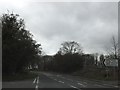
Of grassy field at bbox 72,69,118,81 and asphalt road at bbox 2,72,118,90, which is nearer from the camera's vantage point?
asphalt road at bbox 2,72,118,90

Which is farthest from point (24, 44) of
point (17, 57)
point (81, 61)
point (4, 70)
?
point (81, 61)

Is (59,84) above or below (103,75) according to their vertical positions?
above

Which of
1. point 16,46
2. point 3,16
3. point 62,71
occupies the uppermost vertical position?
point 3,16

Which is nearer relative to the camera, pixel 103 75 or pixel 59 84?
pixel 59 84

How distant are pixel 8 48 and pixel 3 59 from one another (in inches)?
104

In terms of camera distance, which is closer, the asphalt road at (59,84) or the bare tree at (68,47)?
the asphalt road at (59,84)

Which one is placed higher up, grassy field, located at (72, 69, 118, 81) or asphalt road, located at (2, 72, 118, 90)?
asphalt road, located at (2, 72, 118, 90)

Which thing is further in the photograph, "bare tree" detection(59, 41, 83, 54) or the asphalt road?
"bare tree" detection(59, 41, 83, 54)

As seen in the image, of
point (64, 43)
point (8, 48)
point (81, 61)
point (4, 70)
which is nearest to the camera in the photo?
point (8, 48)

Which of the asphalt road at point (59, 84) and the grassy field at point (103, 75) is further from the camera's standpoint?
the grassy field at point (103, 75)

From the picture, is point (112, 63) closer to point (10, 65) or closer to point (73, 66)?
point (10, 65)

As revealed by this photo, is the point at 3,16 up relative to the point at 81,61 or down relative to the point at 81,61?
up

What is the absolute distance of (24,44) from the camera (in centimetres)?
5559

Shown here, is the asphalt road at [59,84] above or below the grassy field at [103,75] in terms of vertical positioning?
above
